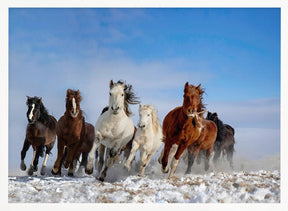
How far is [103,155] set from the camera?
589cm

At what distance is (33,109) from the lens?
5891mm

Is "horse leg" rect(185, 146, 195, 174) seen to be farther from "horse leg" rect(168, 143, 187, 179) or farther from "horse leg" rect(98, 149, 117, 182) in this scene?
"horse leg" rect(98, 149, 117, 182)

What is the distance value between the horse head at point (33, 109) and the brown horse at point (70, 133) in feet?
1.19

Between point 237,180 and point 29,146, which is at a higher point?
point 29,146

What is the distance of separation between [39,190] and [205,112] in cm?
264

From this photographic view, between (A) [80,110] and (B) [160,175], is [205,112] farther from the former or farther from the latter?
(A) [80,110]

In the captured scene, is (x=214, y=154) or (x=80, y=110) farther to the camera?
(x=214, y=154)

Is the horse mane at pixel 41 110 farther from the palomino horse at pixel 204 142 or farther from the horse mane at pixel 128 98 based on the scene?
the palomino horse at pixel 204 142

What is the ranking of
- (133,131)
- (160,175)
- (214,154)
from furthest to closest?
(214,154) < (133,131) < (160,175)

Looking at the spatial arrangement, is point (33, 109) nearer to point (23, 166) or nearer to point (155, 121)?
point (23, 166)

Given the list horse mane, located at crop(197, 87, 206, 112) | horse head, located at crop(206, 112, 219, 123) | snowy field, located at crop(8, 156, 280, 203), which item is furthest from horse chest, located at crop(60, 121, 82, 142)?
horse head, located at crop(206, 112, 219, 123)

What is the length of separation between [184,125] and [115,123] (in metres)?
1.00

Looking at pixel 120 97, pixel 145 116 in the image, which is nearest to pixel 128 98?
pixel 120 97
